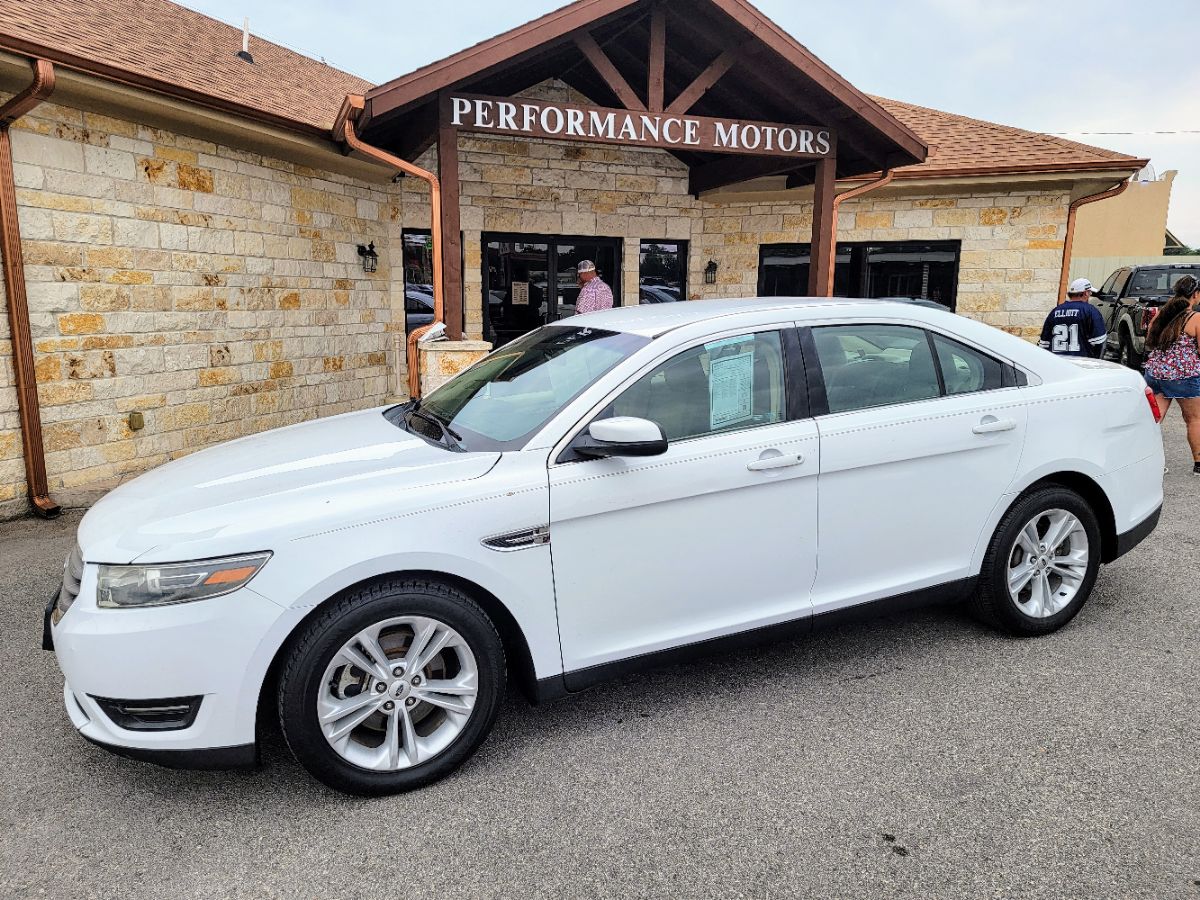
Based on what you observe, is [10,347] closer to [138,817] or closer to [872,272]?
[138,817]

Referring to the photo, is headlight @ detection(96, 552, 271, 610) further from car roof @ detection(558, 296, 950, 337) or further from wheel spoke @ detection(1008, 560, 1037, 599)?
wheel spoke @ detection(1008, 560, 1037, 599)

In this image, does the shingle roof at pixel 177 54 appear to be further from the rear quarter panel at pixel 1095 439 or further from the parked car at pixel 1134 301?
the parked car at pixel 1134 301

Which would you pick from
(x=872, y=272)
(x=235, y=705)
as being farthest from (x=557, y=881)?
(x=872, y=272)

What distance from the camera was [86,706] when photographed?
103 inches

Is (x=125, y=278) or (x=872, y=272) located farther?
(x=872, y=272)

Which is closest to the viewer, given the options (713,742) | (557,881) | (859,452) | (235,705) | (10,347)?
(557,881)

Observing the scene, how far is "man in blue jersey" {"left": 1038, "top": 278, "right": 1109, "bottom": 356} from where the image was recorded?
795 cm

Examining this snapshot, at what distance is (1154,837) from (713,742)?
1.39 m

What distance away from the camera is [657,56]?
738 cm

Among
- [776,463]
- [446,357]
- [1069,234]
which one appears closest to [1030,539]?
[776,463]

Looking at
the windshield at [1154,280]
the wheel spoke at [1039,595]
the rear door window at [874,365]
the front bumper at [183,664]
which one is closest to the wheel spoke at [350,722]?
the front bumper at [183,664]

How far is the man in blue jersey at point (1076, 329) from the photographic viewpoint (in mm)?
7953

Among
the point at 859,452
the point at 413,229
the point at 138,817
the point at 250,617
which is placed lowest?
the point at 138,817

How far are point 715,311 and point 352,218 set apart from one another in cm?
708
